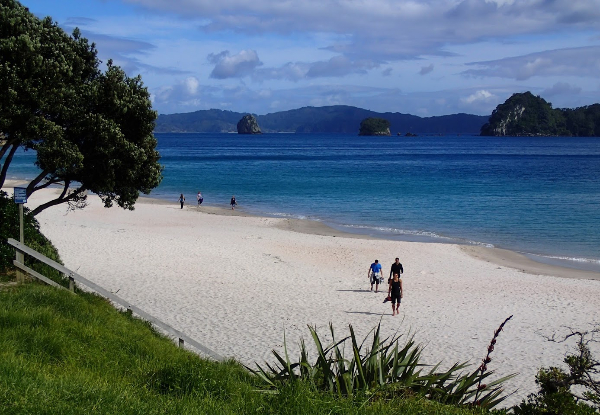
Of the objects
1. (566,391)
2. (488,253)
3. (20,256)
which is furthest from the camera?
(488,253)

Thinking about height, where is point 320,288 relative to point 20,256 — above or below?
below

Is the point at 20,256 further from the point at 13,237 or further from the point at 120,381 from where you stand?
the point at 120,381

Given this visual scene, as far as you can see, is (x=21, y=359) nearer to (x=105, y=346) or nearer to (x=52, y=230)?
(x=105, y=346)

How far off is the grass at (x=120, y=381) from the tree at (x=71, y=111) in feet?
16.7

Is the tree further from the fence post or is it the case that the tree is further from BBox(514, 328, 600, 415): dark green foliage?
BBox(514, 328, 600, 415): dark green foliage

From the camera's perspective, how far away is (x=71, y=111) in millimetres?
13648

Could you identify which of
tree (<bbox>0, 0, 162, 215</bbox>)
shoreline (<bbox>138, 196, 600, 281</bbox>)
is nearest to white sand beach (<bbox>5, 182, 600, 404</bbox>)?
shoreline (<bbox>138, 196, 600, 281</bbox>)

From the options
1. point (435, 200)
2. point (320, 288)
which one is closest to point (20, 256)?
point (320, 288)

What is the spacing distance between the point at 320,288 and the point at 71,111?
9579mm

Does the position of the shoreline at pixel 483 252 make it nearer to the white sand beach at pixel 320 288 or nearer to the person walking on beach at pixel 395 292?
the white sand beach at pixel 320 288

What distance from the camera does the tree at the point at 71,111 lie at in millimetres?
12633

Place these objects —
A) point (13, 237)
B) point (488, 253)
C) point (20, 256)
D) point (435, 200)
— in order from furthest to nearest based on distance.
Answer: point (435, 200), point (488, 253), point (13, 237), point (20, 256)

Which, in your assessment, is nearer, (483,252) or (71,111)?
(71,111)

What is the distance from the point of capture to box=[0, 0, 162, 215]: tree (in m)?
12.6
